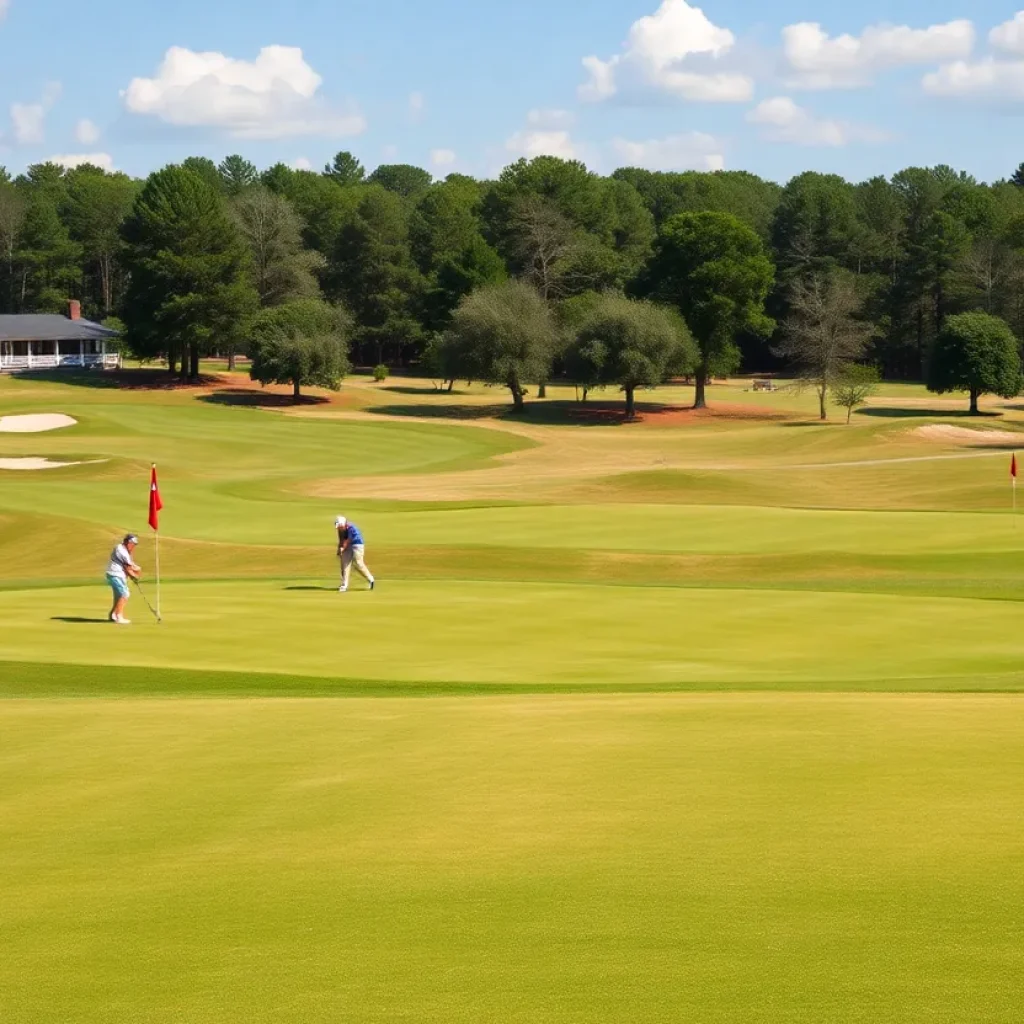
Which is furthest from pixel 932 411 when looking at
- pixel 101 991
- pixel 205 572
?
pixel 101 991

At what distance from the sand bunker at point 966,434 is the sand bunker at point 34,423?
152 ft

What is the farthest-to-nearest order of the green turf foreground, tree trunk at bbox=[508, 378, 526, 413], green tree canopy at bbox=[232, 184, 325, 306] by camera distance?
green tree canopy at bbox=[232, 184, 325, 306], tree trunk at bbox=[508, 378, 526, 413], the green turf foreground

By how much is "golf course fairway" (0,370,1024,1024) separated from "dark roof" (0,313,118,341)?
8862 centimetres

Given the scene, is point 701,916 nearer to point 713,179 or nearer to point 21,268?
point 21,268

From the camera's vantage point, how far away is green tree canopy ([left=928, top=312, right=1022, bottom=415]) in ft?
335

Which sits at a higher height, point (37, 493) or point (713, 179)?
point (713, 179)

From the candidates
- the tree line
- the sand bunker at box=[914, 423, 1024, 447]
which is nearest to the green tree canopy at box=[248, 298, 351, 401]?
the tree line

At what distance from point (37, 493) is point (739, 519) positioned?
25074 mm

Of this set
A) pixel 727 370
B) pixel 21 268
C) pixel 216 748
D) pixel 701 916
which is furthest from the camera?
pixel 21 268

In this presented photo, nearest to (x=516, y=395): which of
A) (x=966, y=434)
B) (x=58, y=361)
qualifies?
(x=966, y=434)

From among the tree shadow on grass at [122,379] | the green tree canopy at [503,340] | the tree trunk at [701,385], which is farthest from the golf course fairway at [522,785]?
the tree shadow on grass at [122,379]

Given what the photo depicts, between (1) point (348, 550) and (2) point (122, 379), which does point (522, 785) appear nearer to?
(1) point (348, 550)

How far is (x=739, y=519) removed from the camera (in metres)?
46.4

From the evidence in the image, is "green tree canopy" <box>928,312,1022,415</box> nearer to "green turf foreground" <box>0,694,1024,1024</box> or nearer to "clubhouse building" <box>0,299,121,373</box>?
"clubhouse building" <box>0,299,121,373</box>
